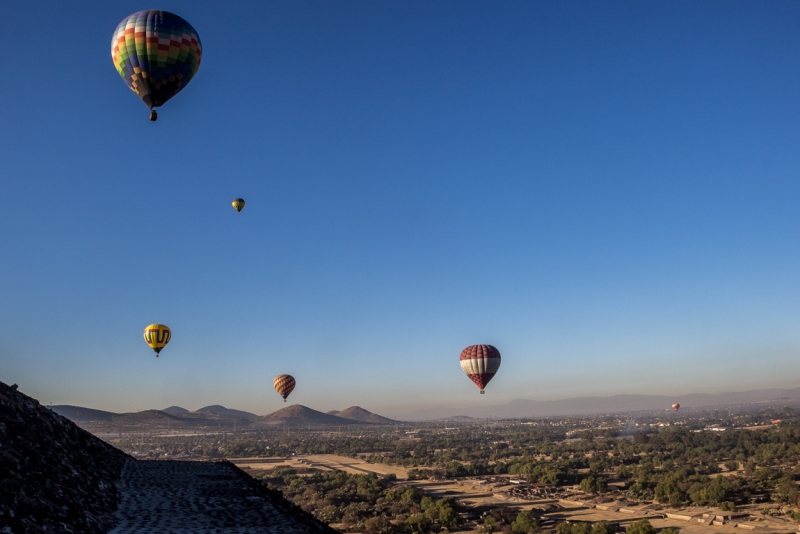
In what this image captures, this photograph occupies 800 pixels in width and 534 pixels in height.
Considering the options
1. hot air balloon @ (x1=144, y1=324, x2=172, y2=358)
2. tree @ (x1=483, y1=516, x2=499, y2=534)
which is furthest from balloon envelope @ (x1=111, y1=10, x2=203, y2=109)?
tree @ (x1=483, y1=516, x2=499, y2=534)

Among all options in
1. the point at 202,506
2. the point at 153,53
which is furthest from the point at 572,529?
the point at 153,53

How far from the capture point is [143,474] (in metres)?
19.2

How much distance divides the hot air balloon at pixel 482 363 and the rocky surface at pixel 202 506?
96.7 ft

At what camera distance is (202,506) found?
13820 mm

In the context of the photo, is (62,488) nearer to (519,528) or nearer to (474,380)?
(519,528)

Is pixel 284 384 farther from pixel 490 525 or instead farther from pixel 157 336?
pixel 490 525

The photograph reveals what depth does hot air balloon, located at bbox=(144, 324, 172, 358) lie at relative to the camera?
46.2m

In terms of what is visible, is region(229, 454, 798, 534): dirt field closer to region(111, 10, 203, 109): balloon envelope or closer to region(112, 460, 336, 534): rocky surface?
region(112, 460, 336, 534): rocky surface

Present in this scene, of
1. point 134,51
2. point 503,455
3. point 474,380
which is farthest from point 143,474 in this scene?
point 503,455

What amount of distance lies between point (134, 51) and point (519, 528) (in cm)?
3397

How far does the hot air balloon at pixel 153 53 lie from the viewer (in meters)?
25.4

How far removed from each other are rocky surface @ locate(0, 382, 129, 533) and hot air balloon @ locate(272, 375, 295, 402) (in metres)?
49.4

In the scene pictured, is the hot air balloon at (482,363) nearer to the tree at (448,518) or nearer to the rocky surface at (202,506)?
the tree at (448,518)

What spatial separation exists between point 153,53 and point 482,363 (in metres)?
33.8
